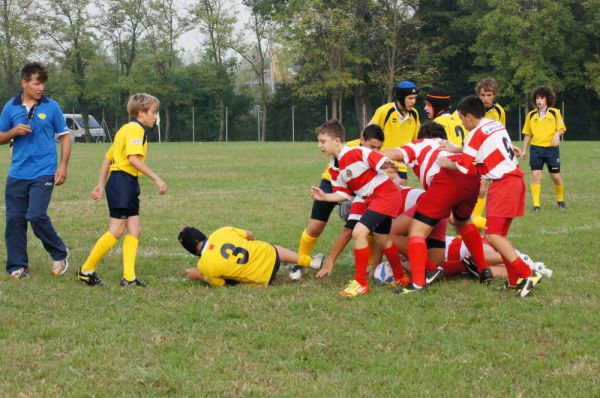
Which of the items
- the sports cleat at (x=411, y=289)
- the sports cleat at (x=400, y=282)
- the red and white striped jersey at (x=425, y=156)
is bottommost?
the sports cleat at (x=400, y=282)

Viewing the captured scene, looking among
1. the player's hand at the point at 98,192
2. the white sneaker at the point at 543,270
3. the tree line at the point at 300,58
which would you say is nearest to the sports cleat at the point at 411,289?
the white sneaker at the point at 543,270

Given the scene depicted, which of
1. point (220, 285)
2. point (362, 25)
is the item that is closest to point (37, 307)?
point (220, 285)

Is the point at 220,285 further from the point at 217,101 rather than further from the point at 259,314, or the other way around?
the point at 217,101

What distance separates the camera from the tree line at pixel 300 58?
1804 inches

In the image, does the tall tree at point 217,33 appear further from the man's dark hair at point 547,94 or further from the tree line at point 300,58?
the man's dark hair at point 547,94

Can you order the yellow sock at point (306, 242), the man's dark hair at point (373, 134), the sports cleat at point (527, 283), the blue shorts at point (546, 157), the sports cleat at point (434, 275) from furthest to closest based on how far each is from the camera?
the blue shorts at point (546, 157) → the yellow sock at point (306, 242) → the man's dark hair at point (373, 134) → the sports cleat at point (434, 275) → the sports cleat at point (527, 283)

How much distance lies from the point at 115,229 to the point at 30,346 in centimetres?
199

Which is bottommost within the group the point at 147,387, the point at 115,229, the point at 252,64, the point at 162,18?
the point at 147,387

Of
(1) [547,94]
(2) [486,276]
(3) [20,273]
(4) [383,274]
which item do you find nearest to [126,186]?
(3) [20,273]

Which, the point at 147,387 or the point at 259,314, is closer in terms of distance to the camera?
the point at 147,387

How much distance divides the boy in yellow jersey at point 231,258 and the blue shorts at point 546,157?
6751 millimetres

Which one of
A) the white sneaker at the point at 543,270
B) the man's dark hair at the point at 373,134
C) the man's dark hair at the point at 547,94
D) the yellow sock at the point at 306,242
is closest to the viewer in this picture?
the white sneaker at the point at 543,270

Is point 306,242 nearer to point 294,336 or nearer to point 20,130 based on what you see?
point 294,336

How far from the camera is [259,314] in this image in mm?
5504
